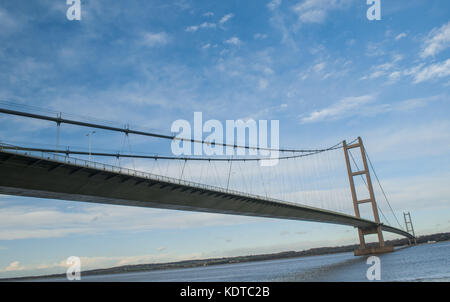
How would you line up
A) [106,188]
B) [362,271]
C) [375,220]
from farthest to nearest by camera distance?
[375,220], [362,271], [106,188]

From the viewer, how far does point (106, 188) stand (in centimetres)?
2856

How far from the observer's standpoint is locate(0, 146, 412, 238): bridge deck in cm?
2353

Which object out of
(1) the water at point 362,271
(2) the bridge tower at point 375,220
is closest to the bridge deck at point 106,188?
(1) the water at point 362,271

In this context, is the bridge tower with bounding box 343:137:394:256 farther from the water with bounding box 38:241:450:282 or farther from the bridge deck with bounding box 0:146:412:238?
the bridge deck with bounding box 0:146:412:238

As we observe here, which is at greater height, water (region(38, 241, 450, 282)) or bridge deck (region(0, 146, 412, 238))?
bridge deck (region(0, 146, 412, 238))

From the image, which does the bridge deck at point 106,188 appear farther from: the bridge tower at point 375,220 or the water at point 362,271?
the bridge tower at point 375,220

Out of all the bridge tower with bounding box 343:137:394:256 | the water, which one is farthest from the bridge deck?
the bridge tower with bounding box 343:137:394:256

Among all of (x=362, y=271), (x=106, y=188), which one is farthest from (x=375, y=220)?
(x=106, y=188)

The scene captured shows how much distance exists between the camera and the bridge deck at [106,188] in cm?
2353

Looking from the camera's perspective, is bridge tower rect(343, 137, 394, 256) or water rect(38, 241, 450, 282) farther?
bridge tower rect(343, 137, 394, 256)

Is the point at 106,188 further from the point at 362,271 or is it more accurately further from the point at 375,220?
the point at 375,220

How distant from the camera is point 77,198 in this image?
27.7 meters
